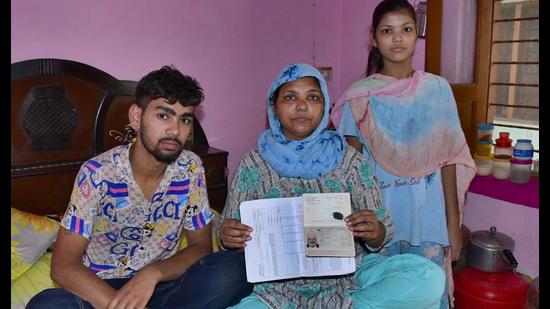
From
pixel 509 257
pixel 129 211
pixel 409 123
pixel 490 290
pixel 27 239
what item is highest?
pixel 409 123

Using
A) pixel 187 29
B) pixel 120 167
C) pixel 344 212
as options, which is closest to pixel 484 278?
pixel 344 212

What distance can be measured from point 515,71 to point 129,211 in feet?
8.16

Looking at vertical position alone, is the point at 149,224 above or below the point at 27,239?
above

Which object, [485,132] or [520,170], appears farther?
[485,132]

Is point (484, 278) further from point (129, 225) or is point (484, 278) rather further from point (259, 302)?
point (129, 225)

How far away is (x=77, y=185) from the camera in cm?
178

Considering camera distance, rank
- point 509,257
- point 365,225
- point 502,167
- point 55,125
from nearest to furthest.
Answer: point 365,225
point 509,257
point 55,125
point 502,167

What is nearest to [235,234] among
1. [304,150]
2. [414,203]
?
[304,150]

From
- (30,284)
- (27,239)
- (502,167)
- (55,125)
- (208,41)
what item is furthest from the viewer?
(208,41)

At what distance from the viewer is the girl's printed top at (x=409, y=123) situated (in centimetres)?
228

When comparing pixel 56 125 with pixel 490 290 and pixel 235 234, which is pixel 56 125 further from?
pixel 490 290

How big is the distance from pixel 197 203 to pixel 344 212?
0.59 metres

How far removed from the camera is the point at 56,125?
9.27ft

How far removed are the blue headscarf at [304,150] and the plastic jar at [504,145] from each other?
147cm
